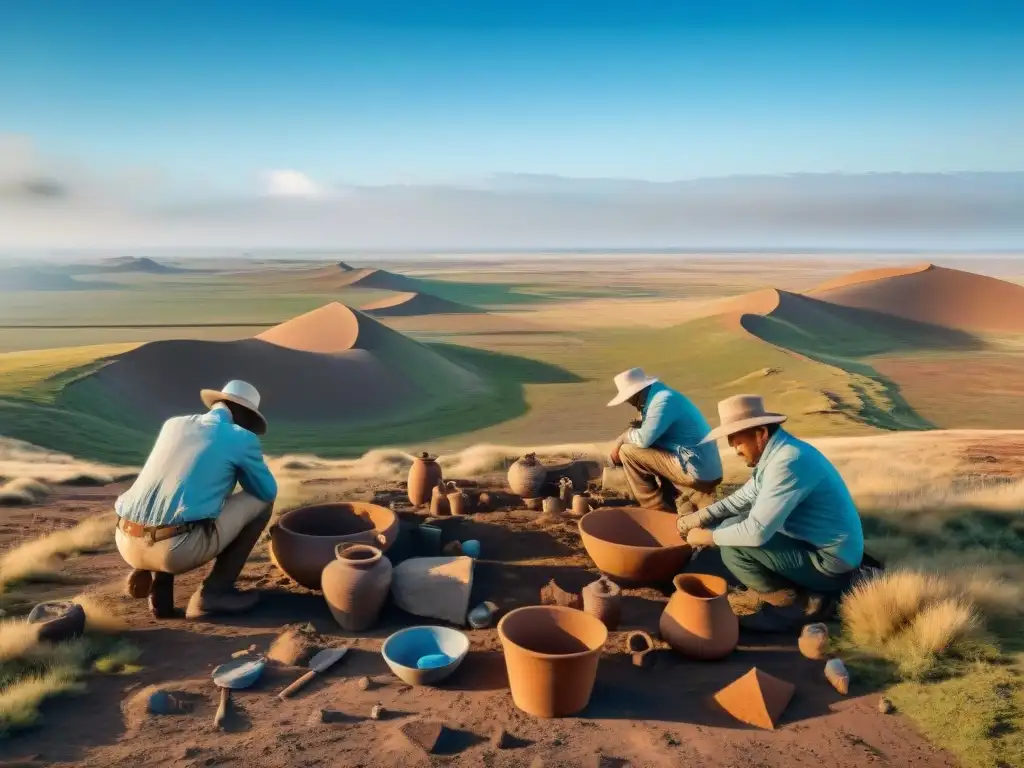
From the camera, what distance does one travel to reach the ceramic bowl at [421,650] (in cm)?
404

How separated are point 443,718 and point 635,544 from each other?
2503 mm

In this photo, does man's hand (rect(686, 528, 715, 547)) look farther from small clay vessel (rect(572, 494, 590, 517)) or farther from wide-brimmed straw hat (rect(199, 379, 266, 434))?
wide-brimmed straw hat (rect(199, 379, 266, 434))

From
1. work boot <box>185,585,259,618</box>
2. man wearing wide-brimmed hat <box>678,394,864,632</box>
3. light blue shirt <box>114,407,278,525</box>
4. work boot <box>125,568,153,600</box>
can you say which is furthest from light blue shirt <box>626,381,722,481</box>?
work boot <box>125,568,153,600</box>

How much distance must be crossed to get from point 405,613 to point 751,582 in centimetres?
237

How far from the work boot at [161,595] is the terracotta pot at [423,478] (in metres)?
2.51

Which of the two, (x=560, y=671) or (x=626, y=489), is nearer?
(x=560, y=671)

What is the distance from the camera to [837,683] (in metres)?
3.98

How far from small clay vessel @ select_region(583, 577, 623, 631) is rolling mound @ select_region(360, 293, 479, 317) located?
1698 inches

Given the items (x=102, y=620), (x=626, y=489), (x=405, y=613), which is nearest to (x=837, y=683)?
(x=405, y=613)

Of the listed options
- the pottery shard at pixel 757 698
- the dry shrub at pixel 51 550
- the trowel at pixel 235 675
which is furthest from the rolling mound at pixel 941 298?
the trowel at pixel 235 675

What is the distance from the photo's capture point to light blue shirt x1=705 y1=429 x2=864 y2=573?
14.3 feet


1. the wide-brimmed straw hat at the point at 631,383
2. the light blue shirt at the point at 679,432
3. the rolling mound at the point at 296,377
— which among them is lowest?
the rolling mound at the point at 296,377

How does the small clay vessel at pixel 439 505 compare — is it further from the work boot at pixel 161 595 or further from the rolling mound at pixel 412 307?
the rolling mound at pixel 412 307

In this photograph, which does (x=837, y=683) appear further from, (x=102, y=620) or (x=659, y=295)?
(x=659, y=295)
